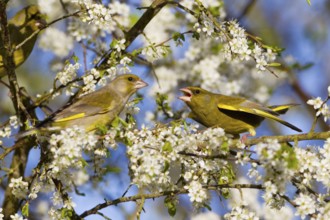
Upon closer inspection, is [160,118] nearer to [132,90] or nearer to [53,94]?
[132,90]

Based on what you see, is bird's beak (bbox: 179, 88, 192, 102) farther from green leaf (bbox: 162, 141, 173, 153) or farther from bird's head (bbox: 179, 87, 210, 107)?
green leaf (bbox: 162, 141, 173, 153)

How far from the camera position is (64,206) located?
4.17 metres

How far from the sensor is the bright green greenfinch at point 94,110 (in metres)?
4.65

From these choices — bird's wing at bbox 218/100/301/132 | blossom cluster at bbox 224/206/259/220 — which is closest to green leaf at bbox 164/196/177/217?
blossom cluster at bbox 224/206/259/220

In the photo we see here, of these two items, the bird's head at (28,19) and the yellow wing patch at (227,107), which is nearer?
the yellow wing patch at (227,107)

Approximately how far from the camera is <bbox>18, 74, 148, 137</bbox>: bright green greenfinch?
4.65 m

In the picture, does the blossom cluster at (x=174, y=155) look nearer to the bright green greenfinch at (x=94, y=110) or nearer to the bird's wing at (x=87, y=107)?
the bright green greenfinch at (x=94, y=110)

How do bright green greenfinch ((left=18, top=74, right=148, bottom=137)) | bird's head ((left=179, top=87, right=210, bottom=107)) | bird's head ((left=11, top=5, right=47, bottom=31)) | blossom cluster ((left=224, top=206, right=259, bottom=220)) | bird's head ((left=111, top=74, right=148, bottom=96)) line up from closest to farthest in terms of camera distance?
blossom cluster ((left=224, top=206, right=259, bottom=220))
bright green greenfinch ((left=18, top=74, right=148, bottom=137))
bird's head ((left=111, top=74, right=148, bottom=96))
bird's head ((left=179, top=87, right=210, bottom=107))
bird's head ((left=11, top=5, right=47, bottom=31))

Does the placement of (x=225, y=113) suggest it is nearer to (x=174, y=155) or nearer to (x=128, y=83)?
(x=128, y=83)

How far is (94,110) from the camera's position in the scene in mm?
4852

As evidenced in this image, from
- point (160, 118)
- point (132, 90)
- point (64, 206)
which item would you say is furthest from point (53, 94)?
point (160, 118)

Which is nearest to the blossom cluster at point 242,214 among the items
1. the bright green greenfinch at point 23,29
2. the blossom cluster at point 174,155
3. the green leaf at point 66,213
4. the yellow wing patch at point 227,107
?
the blossom cluster at point 174,155

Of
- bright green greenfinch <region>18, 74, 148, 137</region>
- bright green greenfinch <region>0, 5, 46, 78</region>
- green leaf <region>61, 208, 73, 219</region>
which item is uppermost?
bright green greenfinch <region>0, 5, 46, 78</region>

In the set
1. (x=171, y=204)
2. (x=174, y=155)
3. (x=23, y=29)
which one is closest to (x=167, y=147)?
(x=174, y=155)
